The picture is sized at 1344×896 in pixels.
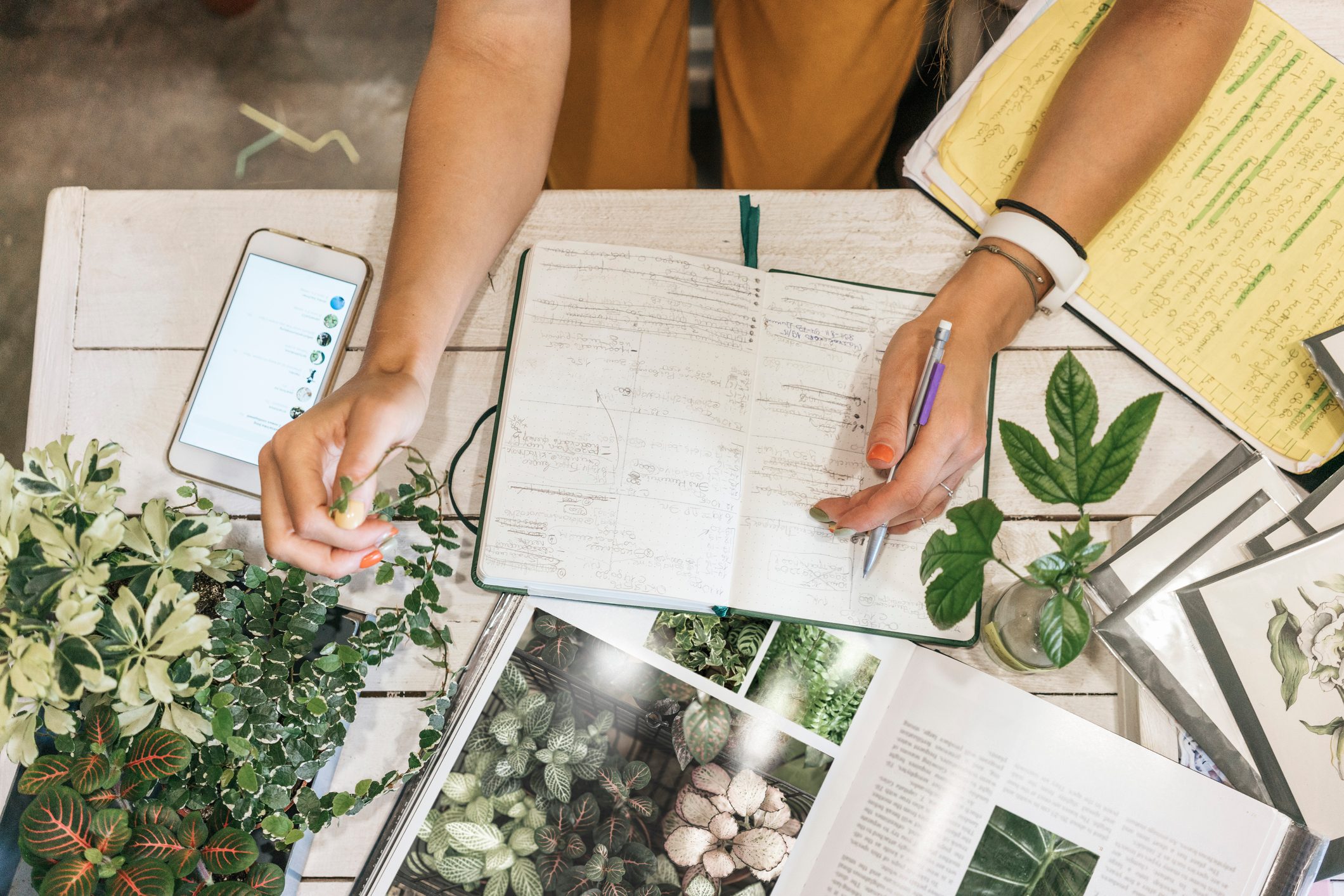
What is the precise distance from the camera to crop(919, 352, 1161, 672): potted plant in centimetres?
54

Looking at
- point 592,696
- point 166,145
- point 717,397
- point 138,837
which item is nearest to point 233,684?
point 138,837

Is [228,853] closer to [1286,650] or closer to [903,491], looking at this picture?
[903,491]

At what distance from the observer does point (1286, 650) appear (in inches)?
26.2

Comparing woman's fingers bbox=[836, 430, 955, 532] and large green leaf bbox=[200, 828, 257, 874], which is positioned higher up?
woman's fingers bbox=[836, 430, 955, 532]

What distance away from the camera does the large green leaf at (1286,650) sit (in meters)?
0.66

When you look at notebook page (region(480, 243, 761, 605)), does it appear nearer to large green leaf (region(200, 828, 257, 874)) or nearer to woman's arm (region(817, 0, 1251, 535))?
woman's arm (region(817, 0, 1251, 535))

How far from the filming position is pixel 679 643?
2.38ft

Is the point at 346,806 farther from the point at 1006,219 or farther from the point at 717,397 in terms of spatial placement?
the point at 1006,219

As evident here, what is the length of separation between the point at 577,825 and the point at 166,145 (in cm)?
175

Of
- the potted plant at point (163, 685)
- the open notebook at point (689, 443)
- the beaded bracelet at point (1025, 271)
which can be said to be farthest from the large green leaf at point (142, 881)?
the beaded bracelet at point (1025, 271)

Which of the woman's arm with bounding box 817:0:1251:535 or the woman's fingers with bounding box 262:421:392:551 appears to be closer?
the woman's fingers with bounding box 262:421:392:551

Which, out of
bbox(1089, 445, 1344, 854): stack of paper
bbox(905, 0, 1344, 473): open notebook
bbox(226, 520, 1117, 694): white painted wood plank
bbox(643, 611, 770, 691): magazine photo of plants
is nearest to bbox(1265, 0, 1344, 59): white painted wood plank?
bbox(905, 0, 1344, 473): open notebook

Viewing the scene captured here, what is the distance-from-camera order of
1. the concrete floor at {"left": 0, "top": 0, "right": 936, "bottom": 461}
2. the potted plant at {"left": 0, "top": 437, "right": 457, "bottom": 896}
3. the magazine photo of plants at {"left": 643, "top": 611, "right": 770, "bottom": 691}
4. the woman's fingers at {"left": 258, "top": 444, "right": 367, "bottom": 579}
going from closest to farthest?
the potted plant at {"left": 0, "top": 437, "right": 457, "bottom": 896}
the woman's fingers at {"left": 258, "top": 444, "right": 367, "bottom": 579}
the magazine photo of plants at {"left": 643, "top": 611, "right": 770, "bottom": 691}
the concrete floor at {"left": 0, "top": 0, "right": 936, "bottom": 461}

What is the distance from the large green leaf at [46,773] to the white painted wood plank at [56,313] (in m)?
0.37
